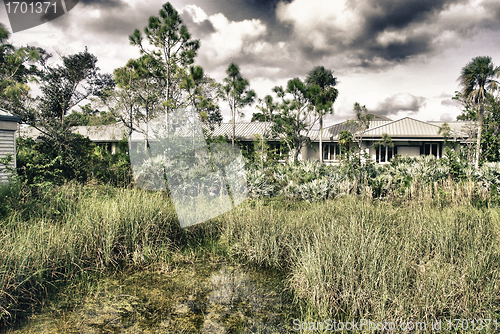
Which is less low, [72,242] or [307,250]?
[72,242]

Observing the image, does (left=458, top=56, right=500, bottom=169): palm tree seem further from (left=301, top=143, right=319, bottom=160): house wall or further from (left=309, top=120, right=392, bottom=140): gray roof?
(left=301, top=143, right=319, bottom=160): house wall

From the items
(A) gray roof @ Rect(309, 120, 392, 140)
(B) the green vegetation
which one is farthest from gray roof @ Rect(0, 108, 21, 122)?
(A) gray roof @ Rect(309, 120, 392, 140)

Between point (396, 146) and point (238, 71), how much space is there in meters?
16.4

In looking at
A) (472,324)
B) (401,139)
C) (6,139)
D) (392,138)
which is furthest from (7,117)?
(401,139)

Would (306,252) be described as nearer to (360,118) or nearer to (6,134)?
(6,134)

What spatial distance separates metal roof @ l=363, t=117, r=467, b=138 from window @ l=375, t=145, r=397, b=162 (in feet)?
3.95

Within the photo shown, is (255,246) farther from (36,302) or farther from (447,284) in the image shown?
(36,302)

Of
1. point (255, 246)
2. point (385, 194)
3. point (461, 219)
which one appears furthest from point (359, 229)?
point (385, 194)

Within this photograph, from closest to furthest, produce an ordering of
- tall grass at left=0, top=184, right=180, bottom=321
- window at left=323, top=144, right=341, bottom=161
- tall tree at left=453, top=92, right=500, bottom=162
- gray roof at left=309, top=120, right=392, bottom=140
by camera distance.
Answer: tall grass at left=0, top=184, right=180, bottom=321
tall tree at left=453, top=92, right=500, bottom=162
gray roof at left=309, top=120, right=392, bottom=140
window at left=323, top=144, right=341, bottom=161

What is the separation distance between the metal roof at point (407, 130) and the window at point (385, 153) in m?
1.20

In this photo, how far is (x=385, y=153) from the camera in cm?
2272

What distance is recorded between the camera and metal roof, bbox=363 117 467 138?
20906 millimetres

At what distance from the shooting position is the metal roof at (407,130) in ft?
68.6

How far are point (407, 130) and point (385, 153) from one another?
92.0 inches
